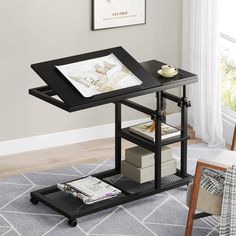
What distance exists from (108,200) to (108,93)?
29.2 inches

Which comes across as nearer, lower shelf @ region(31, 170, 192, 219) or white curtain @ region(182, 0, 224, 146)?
lower shelf @ region(31, 170, 192, 219)

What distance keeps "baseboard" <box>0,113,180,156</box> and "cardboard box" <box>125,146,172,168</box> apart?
108cm

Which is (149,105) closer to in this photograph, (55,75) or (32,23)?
(32,23)

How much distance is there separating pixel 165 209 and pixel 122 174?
54 centimetres

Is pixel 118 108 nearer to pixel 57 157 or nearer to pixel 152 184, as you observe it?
pixel 152 184

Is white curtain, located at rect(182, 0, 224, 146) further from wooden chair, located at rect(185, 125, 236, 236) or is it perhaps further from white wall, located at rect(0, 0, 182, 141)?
wooden chair, located at rect(185, 125, 236, 236)

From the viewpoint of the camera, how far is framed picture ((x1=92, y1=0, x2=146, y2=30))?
245 inches

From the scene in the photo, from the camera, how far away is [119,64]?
523cm

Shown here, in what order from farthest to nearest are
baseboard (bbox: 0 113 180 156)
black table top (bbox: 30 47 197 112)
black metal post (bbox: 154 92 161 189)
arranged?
baseboard (bbox: 0 113 180 156) → black metal post (bbox: 154 92 161 189) → black table top (bbox: 30 47 197 112)

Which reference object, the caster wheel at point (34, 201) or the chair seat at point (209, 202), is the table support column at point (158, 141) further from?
the caster wheel at point (34, 201)

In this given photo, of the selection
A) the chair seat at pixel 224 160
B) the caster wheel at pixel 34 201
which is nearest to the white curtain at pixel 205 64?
Answer: the chair seat at pixel 224 160

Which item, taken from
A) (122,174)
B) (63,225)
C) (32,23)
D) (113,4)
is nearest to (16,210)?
(63,225)

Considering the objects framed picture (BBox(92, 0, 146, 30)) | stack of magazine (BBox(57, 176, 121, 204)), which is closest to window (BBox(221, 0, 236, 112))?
framed picture (BBox(92, 0, 146, 30))

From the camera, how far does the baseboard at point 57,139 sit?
20.3ft
